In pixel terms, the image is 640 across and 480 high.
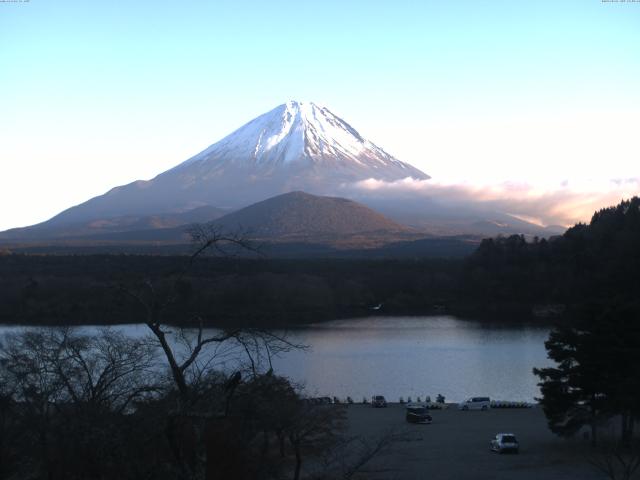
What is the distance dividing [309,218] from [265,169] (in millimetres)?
26612

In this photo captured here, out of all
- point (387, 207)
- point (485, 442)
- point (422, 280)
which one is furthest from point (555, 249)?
point (387, 207)

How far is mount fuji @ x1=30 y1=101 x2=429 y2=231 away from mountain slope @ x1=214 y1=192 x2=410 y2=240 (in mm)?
14538

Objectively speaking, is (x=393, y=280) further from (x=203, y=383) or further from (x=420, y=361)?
(x=203, y=383)

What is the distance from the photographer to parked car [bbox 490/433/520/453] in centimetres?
966

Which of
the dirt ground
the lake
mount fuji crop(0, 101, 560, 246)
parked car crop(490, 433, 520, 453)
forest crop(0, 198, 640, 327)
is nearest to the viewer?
the dirt ground

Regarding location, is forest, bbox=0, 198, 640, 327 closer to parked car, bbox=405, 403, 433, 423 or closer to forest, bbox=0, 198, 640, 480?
forest, bbox=0, 198, 640, 480

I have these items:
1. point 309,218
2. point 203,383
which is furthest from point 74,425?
point 309,218

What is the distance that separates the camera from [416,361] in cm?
1798

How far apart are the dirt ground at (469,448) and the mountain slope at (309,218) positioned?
51275 millimetres

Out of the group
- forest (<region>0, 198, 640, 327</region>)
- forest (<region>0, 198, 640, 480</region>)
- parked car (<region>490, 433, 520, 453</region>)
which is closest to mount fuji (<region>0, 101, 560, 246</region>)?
forest (<region>0, 198, 640, 327</region>)

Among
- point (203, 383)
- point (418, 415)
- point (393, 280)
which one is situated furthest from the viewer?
point (393, 280)

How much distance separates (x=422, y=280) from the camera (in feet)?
114

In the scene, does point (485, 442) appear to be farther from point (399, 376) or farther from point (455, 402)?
point (399, 376)

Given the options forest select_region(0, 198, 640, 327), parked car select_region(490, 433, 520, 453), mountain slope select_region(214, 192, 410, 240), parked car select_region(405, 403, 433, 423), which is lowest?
parked car select_region(405, 403, 433, 423)
